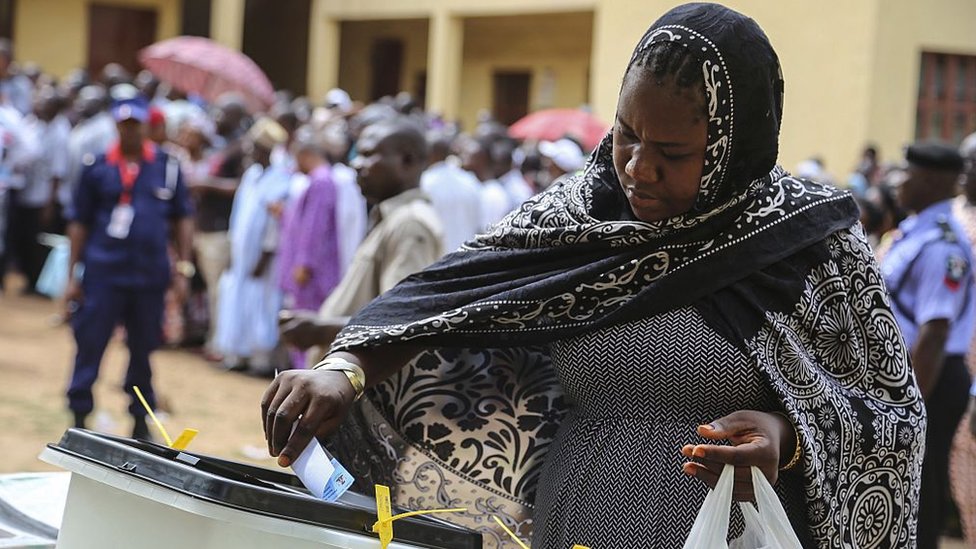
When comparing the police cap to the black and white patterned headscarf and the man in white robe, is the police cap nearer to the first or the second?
the black and white patterned headscarf

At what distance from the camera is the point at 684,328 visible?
A: 6.80 feet

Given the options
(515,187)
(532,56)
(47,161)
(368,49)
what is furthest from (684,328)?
(368,49)

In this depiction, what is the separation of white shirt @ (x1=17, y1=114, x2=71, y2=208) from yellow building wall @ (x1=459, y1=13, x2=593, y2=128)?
34.5 feet

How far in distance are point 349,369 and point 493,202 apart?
8.07m

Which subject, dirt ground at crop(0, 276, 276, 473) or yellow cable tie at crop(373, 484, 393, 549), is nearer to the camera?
yellow cable tie at crop(373, 484, 393, 549)

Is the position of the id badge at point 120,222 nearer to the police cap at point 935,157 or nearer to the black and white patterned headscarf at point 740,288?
the police cap at point 935,157

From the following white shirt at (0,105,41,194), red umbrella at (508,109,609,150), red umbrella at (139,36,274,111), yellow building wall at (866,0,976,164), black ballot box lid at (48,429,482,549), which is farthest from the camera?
red umbrella at (139,36,274,111)

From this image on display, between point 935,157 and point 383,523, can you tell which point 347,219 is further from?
point 383,523

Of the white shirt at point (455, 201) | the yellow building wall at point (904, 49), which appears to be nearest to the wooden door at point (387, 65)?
the yellow building wall at point (904, 49)

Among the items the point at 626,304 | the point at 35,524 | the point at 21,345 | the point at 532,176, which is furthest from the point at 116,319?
the point at 532,176

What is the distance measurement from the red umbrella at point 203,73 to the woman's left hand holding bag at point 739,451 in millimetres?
16052

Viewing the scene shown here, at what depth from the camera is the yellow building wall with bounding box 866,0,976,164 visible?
15.5 m

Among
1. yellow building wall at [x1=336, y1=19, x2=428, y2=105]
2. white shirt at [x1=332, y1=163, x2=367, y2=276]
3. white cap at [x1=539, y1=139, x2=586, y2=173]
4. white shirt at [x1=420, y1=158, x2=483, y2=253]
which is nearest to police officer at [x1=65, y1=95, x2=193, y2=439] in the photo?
white shirt at [x1=332, y1=163, x2=367, y2=276]

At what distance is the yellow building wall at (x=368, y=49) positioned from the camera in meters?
25.5
